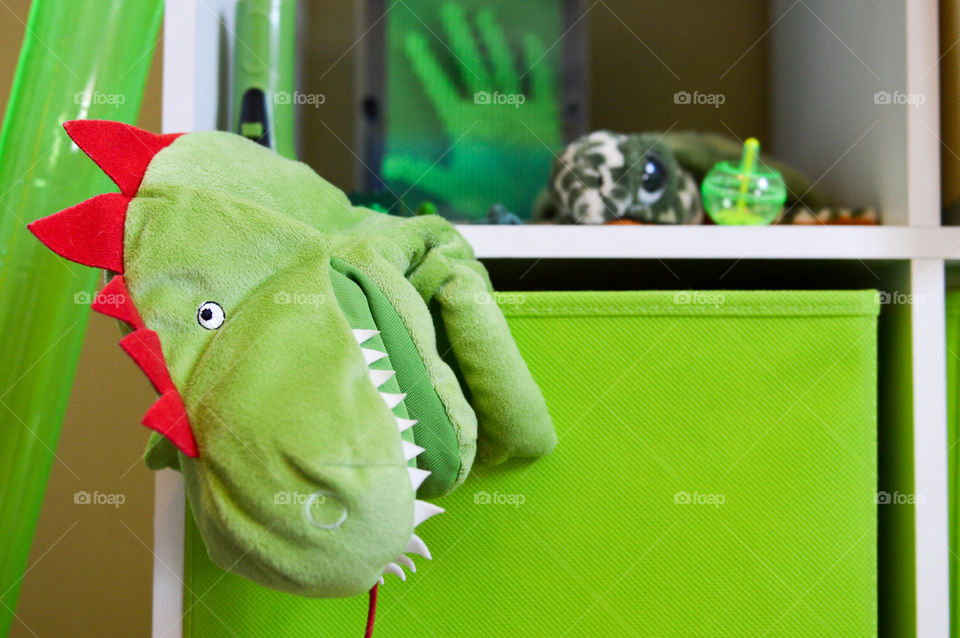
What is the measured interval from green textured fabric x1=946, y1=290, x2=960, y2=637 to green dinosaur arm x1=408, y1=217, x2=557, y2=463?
1.30ft

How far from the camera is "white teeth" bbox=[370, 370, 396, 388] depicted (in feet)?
1.38

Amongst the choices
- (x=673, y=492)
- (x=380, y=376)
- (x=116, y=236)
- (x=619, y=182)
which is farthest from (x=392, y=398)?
(x=619, y=182)

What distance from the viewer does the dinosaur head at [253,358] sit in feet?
1.22

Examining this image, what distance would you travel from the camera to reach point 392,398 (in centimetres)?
42

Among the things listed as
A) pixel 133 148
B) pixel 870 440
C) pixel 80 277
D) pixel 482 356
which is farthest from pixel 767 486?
pixel 80 277

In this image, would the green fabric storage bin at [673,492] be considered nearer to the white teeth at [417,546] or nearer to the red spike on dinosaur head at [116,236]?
the white teeth at [417,546]

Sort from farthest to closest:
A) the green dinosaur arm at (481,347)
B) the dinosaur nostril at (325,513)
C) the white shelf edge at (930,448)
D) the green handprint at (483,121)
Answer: the green handprint at (483,121) → the white shelf edge at (930,448) → the green dinosaur arm at (481,347) → the dinosaur nostril at (325,513)

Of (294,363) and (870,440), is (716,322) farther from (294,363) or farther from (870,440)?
(294,363)

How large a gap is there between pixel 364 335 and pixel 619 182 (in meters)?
0.39

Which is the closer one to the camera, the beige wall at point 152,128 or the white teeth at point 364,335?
the white teeth at point 364,335

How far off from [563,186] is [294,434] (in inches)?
18.0

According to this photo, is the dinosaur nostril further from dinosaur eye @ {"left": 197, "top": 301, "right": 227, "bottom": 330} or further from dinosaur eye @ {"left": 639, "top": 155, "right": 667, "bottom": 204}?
dinosaur eye @ {"left": 639, "top": 155, "right": 667, "bottom": 204}

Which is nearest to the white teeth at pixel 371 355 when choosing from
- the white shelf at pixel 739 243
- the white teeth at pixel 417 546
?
the white teeth at pixel 417 546

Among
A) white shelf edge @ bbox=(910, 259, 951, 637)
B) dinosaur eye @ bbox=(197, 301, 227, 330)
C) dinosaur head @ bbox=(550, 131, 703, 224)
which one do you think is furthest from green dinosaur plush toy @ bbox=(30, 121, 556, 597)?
white shelf edge @ bbox=(910, 259, 951, 637)
